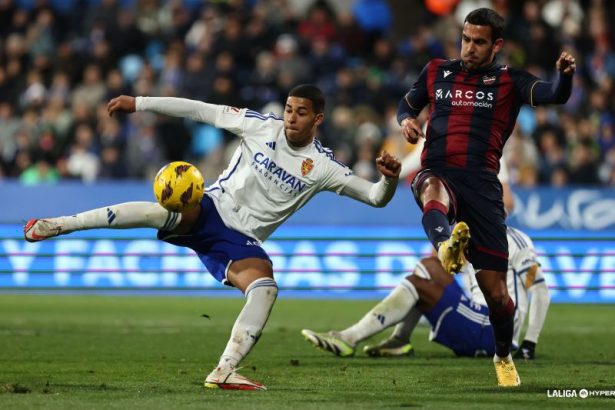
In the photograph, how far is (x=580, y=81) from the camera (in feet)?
72.4

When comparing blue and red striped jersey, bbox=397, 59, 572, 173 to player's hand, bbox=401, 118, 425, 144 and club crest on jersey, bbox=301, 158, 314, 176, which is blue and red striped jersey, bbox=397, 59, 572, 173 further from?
club crest on jersey, bbox=301, 158, 314, 176

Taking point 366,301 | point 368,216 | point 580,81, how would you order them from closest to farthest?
1. point 366,301
2. point 368,216
3. point 580,81

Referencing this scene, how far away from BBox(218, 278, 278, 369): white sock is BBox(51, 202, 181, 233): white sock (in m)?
0.75

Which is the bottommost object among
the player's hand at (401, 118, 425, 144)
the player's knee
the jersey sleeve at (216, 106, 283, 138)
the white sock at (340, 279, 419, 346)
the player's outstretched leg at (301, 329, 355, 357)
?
the player's outstretched leg at (301, 329, 355, 357)

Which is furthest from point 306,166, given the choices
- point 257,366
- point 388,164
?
point 257,366

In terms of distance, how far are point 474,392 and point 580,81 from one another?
1468 cm

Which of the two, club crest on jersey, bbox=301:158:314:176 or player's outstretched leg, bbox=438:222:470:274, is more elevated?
club crest on jersey, bbox=301:158:314:176

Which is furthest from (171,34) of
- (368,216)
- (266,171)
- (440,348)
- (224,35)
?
(266,171)

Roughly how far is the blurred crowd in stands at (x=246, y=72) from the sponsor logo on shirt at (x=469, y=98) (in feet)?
35.8

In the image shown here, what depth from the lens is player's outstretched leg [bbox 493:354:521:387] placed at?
28.1 ft

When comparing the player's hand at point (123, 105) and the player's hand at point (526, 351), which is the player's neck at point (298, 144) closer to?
the player's hand at point (123, 105)

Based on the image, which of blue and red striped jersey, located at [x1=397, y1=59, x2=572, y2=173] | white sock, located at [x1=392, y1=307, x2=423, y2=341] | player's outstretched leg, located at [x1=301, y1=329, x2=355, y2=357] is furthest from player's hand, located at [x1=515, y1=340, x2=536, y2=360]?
blue and red striped jersey, located at [x1=397, y1=59, x2=572, y2=173]

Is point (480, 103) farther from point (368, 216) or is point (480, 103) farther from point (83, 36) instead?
point (83, 36)

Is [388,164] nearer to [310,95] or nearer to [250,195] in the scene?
[310,95]
